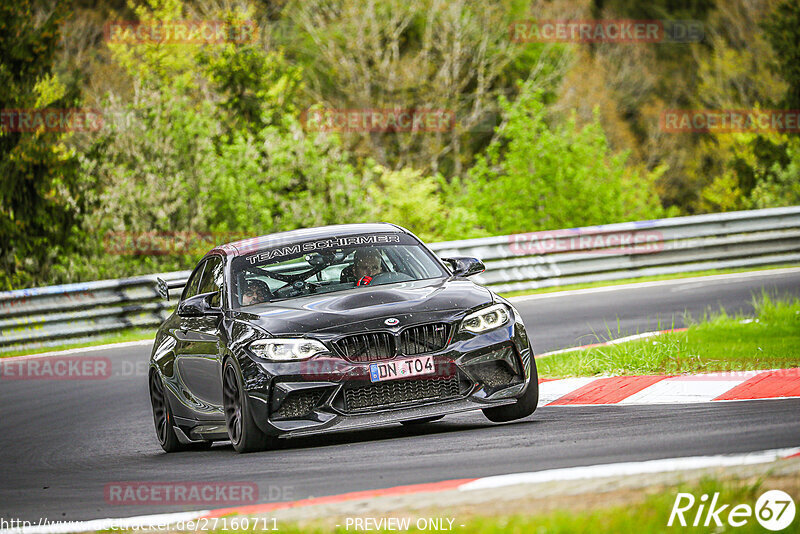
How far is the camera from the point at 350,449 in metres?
8.00

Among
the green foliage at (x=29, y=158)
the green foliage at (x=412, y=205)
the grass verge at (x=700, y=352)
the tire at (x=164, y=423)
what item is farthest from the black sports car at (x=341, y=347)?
the green foliage at (x=412, y=205)

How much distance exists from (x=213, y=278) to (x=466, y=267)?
1940 mm

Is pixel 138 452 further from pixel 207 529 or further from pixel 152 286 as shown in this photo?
pixel 152 286

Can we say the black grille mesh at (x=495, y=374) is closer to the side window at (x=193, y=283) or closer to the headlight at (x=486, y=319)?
the headlight at (x=486, y=319)

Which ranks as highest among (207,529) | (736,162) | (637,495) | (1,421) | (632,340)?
(637,495)

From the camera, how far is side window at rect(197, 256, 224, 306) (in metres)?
9.52

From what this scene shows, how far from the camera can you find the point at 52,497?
7.63m

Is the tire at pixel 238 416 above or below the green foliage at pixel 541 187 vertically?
above

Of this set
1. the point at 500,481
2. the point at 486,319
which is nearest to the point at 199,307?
the point at 486,319

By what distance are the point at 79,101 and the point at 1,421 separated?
1086 centimetres

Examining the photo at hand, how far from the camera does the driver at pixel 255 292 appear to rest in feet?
29.7

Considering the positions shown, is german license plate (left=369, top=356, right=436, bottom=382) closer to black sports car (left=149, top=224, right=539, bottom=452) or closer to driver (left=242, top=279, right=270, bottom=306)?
black sports car (left=149, top=224, right=539, bottom=452)

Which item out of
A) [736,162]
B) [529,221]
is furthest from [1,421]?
[736,162]

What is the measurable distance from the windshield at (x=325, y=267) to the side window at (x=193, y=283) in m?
0.95
